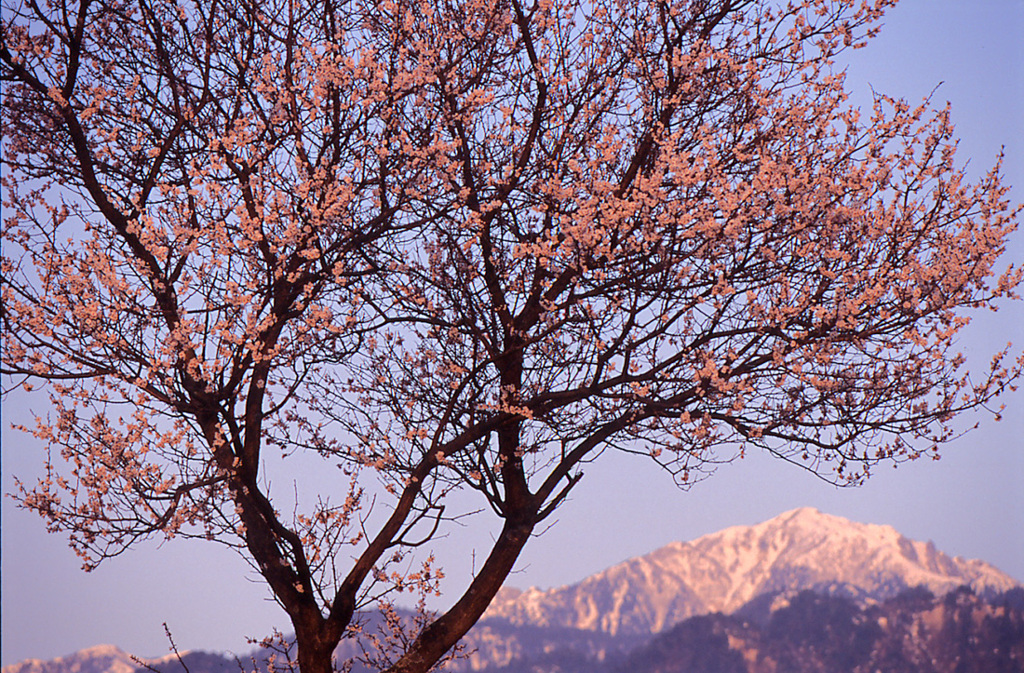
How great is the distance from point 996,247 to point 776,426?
224 cm

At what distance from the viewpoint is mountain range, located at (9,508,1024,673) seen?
299 feet

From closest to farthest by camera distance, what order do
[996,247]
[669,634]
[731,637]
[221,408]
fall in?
1. [221,408]
2. [996,247]
3. [731,637]
4. [669,634]

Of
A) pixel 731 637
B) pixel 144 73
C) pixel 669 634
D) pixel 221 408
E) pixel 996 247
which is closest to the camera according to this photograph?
pixel 221 408

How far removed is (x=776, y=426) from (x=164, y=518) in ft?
16.3

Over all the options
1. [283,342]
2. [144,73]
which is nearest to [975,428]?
[283,342]

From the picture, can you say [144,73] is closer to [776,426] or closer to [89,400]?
[89,400]

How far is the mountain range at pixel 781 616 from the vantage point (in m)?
91.1

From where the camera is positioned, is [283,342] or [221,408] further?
[283,342]

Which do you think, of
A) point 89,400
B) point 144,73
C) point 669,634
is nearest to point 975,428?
point 89,400

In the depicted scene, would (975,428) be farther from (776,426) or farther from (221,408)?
(221,408)

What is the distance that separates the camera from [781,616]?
365 feet

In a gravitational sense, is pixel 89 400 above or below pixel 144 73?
below

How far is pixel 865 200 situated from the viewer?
740 centimetres

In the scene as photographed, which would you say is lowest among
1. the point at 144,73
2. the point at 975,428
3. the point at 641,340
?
the point at 975,428
